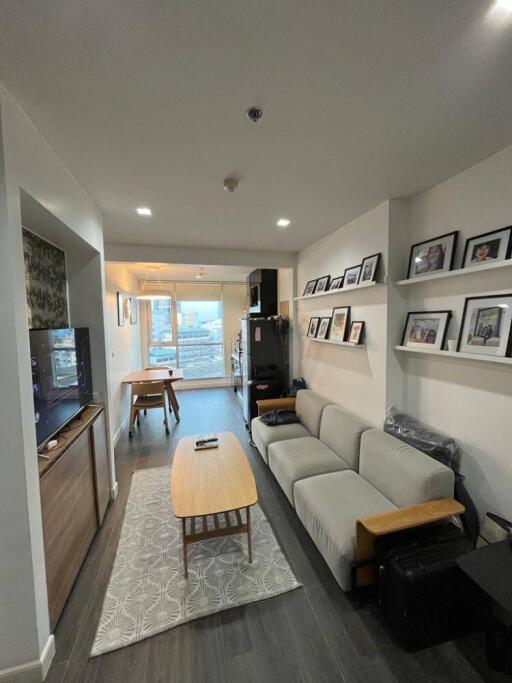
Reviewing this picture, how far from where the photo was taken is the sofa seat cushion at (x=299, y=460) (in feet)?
7.93

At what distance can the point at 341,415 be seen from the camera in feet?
9.20

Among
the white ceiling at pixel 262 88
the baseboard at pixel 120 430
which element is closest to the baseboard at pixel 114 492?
the baseboard at pixel 120 430

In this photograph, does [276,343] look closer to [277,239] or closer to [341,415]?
[277,239]

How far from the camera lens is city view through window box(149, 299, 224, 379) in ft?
22.8

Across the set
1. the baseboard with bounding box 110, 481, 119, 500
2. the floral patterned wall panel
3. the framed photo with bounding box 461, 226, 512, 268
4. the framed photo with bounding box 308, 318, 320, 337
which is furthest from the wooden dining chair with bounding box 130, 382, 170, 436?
the framed photo with bounding box 461, 226, 512, 268

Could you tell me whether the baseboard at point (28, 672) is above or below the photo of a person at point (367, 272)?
below

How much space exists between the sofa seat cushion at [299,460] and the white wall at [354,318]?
A: 537 mm

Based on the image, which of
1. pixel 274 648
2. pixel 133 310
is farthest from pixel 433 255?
pixel 133 310

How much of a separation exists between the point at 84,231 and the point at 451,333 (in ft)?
9.19

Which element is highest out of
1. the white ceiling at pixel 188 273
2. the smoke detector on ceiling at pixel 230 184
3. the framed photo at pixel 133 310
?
the white ceiling at pixel 188 273

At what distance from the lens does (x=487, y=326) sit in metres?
1.81

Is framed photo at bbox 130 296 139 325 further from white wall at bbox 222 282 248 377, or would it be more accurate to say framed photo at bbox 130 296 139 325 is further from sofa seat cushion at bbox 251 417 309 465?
sofa seat cushion at bbox 251 417 309 465

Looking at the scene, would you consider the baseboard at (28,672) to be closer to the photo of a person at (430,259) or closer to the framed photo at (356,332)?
the framed photo at (356,332)

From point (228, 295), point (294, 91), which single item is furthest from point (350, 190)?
point (228, 295)
